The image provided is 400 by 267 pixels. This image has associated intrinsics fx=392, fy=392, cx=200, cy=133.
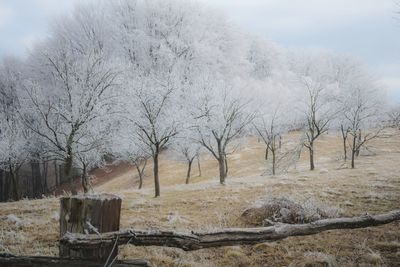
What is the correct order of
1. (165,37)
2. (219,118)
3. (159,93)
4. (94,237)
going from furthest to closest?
(165,37), (219,118), (159,93), (94,237)

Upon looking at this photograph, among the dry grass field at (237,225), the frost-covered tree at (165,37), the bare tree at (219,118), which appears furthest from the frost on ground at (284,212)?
the frost-covered tree at (165,37)

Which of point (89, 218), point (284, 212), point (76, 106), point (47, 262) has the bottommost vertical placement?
point (284, 212)

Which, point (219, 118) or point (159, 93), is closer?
point (159, 93)

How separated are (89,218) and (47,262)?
59 centimetres

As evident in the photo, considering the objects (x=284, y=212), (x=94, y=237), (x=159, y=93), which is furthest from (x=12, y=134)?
(x=94, y=237)

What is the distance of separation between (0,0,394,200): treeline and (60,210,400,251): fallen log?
1848 cm

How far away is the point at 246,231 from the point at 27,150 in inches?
1349

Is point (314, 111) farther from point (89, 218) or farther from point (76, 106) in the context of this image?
point (89, 218)

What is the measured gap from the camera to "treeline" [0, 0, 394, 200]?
25203 millimetres

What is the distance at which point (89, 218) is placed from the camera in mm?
4168

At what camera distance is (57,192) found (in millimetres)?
49812

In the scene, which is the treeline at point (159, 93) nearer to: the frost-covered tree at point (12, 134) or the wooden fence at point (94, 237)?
the frost-covered tree at point (12, 134)

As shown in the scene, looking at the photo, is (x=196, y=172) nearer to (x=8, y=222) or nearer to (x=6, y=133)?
(x=6, y=133)

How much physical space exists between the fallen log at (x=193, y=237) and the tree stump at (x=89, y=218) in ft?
0.38
